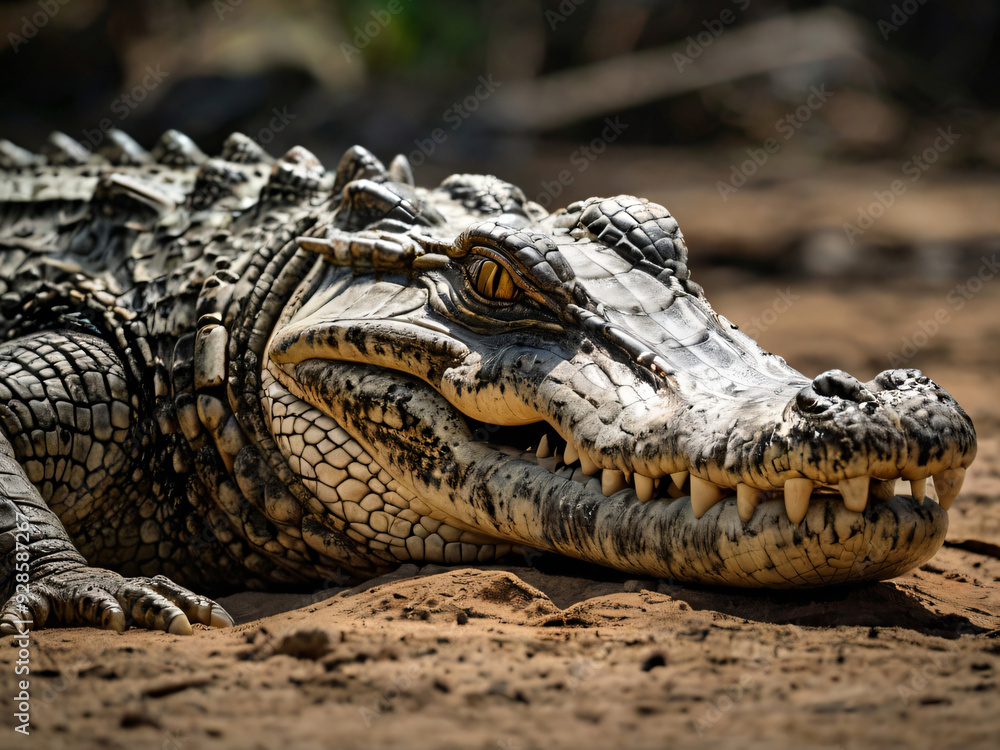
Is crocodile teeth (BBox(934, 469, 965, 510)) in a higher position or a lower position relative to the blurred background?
lower

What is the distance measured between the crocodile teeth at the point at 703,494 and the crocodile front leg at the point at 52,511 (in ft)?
5.03

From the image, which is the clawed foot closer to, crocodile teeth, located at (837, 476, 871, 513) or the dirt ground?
the dirt ground

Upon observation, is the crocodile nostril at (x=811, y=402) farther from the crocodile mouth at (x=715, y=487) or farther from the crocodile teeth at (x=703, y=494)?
the crocodile teeth at (x=703, y=494)

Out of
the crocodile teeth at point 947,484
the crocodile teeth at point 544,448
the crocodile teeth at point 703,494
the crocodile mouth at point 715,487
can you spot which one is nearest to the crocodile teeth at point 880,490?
the crocodile mouth at point 715,487

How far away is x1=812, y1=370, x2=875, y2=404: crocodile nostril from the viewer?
7.09ft

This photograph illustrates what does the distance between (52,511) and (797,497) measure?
8.95 feet

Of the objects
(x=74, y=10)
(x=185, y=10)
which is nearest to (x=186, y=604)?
(x=74, y=10)

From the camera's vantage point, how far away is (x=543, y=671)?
6.55ft

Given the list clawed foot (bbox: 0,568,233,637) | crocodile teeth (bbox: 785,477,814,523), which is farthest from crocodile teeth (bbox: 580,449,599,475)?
clawed foot (bbox: 0,568,233,637)

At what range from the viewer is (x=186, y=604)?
2.76 m

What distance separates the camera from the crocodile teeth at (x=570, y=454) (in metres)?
2.64

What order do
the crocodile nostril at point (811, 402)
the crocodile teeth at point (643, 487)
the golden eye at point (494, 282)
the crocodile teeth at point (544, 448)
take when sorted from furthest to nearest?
the golden eye at point (494, 282) < the crocodile teeth at point (544, 448) < the crocodile teeth at point (643, 487) < the crocodile nostril at point (811, 402)

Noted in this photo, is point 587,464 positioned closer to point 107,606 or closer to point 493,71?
point 107,606

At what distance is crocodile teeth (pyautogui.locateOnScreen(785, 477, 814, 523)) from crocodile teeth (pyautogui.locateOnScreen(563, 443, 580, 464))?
0.65 metres
